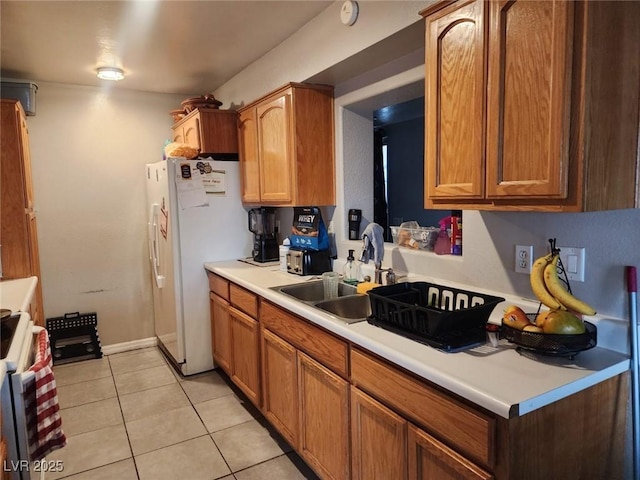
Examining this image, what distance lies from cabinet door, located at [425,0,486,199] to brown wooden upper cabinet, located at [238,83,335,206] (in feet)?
3.75

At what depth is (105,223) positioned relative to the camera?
3850 mm

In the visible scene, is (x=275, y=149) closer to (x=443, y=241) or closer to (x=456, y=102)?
(x=443, y=241)

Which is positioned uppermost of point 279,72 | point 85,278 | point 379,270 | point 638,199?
point 279,72

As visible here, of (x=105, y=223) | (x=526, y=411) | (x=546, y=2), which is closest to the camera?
(x=526, y=411)

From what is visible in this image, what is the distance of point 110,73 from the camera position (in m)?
3.28

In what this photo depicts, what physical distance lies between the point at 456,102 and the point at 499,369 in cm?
90

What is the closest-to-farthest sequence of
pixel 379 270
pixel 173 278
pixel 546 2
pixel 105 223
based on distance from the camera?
pixel 546 2 → pixel 379 270 → pixel 173 278 → pixel 105 223

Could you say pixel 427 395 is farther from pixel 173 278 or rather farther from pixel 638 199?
pixel 173 278

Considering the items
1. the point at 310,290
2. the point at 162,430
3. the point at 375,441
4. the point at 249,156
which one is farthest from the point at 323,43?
the point at 162,430

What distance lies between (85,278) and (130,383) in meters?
1.14

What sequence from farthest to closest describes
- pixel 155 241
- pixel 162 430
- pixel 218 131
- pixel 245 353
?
1. pixel 155 241
2. pixel 218 131
3. pixel 245 353
4. pixel 162 430

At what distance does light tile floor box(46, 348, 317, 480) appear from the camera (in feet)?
7.23

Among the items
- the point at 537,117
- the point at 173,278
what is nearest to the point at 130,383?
the point at 173,278

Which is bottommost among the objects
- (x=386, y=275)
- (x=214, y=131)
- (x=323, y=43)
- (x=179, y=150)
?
(x=386, y=275)
